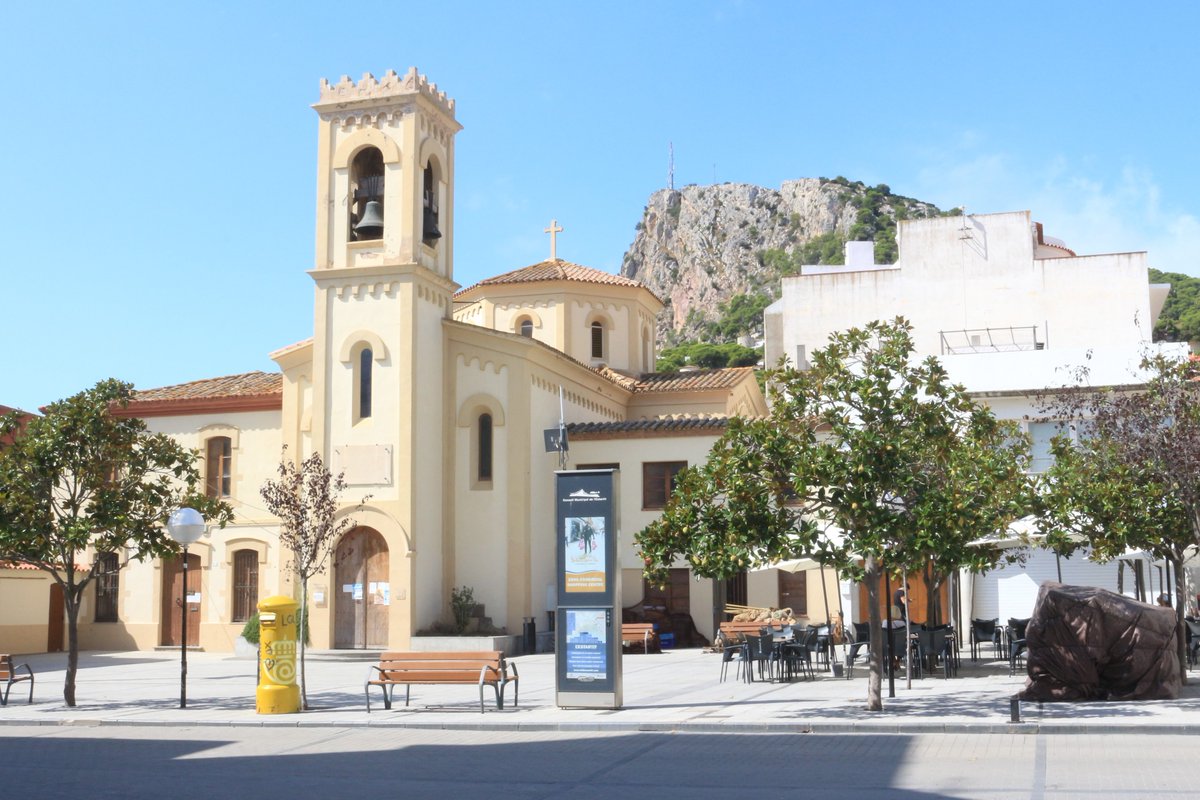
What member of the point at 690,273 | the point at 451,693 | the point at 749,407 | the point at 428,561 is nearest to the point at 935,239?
the point at 749,407

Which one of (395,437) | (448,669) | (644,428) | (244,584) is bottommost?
(448,669)

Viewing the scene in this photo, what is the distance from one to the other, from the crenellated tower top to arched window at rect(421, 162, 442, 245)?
1846 mm

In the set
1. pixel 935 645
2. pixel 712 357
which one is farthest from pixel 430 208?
pixel 712 357

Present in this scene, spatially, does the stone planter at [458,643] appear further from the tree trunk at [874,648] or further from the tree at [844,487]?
the tree trunk at [874,648]

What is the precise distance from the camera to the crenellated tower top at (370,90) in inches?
→ 1226

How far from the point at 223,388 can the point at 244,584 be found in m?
5.88

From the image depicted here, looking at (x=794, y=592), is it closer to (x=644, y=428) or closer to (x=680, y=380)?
(x=644, y=428)

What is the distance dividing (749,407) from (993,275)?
9074mm

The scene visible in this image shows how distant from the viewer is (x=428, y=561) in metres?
30.3

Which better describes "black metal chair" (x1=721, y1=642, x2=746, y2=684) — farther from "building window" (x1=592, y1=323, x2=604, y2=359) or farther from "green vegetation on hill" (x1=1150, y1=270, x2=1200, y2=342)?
"green vegetation on hill" (x1=1150, y1=270, x2=1200, y2=342)

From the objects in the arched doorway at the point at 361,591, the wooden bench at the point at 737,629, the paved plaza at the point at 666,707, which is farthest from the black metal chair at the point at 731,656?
the arched doorway at the point at 361,591

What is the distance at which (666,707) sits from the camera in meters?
17.4

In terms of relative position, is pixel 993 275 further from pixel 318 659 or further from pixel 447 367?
pixel 318 659

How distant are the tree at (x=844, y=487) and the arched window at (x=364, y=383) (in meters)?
15.4
